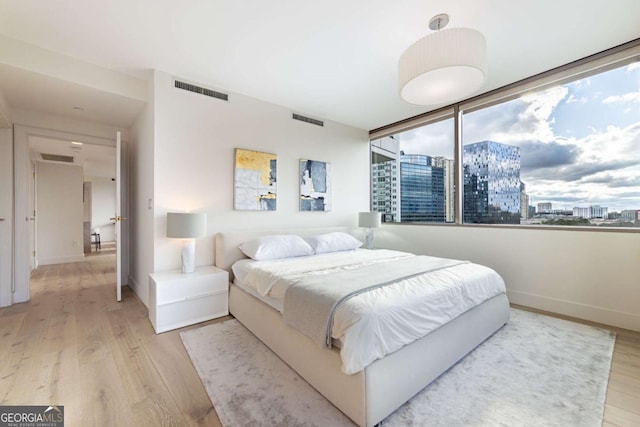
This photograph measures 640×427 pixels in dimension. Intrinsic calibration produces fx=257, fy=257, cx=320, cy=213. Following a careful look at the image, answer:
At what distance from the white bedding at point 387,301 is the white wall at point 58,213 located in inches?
232

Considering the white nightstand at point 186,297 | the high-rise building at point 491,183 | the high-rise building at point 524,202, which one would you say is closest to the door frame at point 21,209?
the white nightstand at point 186,297

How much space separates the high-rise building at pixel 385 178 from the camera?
16.2ft

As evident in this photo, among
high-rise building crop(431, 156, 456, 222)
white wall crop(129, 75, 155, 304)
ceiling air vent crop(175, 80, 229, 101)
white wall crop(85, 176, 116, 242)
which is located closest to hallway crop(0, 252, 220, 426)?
white wall crop(129, 75, 155, 304)

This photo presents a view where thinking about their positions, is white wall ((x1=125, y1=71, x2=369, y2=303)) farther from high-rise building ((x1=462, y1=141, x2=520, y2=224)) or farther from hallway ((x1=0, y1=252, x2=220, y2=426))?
high-rise building ((x1=462, y1=141, x2=520, y2=224))

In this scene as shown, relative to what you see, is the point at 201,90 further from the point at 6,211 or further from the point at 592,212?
the point at 592,212

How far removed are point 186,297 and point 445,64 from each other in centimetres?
311

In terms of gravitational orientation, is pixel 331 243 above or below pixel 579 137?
below

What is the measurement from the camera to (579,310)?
112 inches

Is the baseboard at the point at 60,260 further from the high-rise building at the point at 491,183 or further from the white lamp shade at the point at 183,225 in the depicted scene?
the high-rise building at the point at 491,183

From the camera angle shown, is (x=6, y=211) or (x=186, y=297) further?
(x=6, y=211)

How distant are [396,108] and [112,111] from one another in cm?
408

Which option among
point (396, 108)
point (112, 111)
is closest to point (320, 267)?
point (396, 108)

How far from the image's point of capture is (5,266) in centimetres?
322

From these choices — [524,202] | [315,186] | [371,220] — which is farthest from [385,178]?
[524,202]
